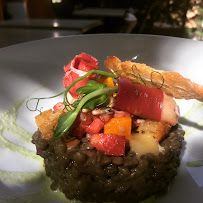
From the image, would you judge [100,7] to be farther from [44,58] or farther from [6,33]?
[44,58]

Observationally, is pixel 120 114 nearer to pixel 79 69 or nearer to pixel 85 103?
pixel 85 103

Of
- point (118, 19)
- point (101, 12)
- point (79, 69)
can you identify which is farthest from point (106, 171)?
point (101, 12)

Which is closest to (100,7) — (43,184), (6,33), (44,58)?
(6,33)

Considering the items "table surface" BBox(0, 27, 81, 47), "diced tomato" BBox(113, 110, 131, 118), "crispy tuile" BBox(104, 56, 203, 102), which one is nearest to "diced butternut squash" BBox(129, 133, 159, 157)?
"diced tomato" BBox(113, 110, 131, 118)

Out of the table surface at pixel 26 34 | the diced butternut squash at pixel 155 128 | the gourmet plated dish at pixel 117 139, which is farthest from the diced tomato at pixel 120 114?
the table surface at pixel 26 34

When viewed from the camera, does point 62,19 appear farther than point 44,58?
Yes

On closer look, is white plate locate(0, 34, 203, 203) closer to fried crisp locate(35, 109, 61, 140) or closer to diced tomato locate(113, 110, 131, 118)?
fried crisp locate(35, 109, 61, 140)
